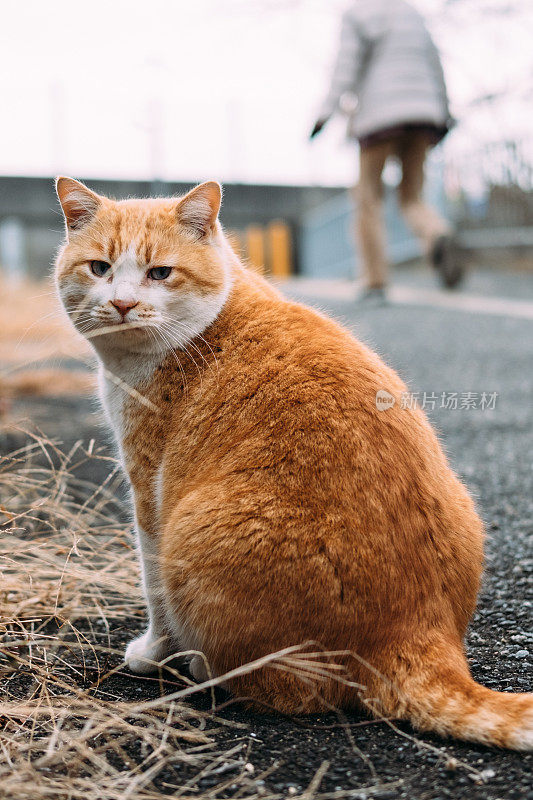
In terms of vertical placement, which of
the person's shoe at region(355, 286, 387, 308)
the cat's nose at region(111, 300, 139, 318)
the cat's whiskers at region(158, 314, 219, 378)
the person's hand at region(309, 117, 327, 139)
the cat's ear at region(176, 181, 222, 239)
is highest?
the person's hand at region(309, 117, 327, 139)

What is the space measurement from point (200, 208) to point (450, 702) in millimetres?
1319

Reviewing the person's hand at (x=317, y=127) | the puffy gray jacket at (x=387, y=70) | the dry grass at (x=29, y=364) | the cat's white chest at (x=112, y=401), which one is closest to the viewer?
the cat's white chest at (x=112, y=401)

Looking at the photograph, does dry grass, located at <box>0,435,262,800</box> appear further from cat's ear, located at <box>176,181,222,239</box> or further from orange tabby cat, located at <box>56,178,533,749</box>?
cat's ear, located at <box>176,181,222,239</box>

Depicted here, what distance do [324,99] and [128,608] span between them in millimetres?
4602

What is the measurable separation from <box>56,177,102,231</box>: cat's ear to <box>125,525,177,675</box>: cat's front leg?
848 mm

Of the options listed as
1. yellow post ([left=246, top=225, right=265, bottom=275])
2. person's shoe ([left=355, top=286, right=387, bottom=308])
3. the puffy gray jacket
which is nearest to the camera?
the puffy gray jacket

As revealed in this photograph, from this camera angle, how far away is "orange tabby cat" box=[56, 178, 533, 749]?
1481mm

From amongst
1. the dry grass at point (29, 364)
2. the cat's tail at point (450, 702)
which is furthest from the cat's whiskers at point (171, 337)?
the dry grass at point (29, 364)

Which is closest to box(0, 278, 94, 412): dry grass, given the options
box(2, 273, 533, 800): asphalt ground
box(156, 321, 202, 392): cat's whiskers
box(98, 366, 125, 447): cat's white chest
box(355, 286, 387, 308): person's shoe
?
box(2, 273, 533, 800): asphalt ground

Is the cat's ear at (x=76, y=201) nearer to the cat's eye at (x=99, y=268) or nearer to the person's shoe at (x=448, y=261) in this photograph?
the cat's eye at (x=99, y=268)

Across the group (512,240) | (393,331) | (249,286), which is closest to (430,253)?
(393,331)

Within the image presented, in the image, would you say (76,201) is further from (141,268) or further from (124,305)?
(124,305)

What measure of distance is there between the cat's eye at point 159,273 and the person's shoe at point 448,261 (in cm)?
507

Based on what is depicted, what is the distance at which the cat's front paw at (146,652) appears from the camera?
1.77 meters
